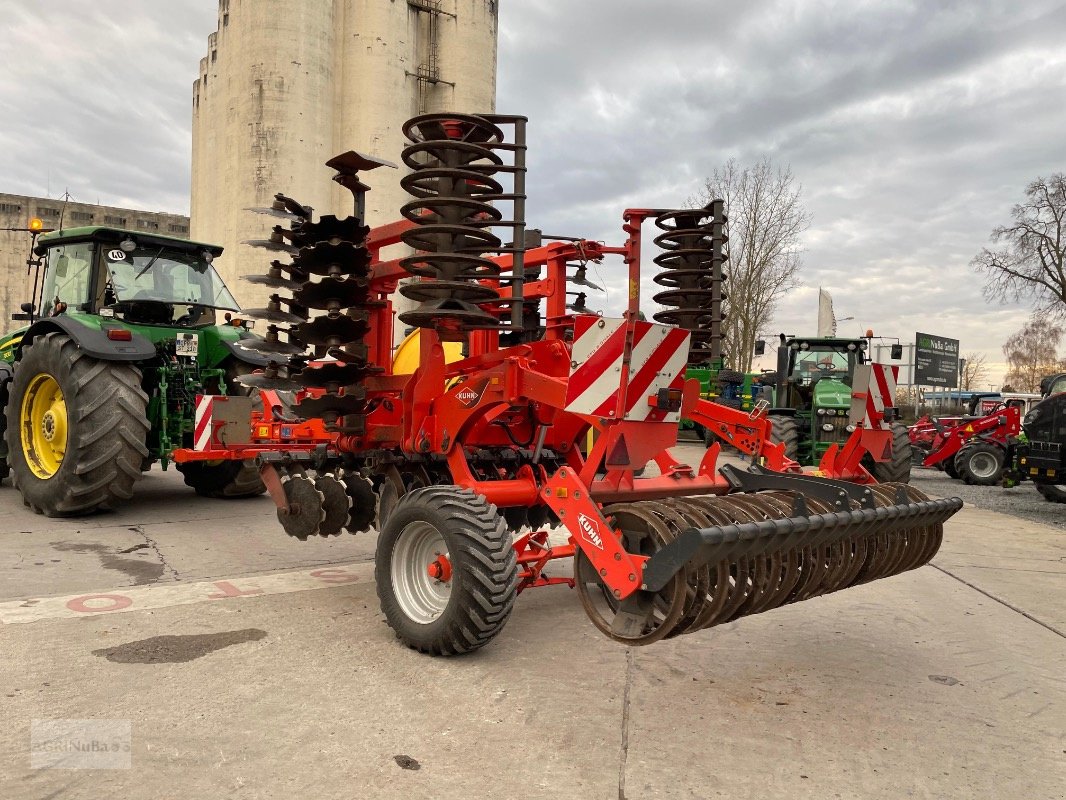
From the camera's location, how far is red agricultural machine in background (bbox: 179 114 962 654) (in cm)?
346

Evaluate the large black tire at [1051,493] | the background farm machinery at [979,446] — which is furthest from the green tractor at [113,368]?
the background farm machinery at [979,446]

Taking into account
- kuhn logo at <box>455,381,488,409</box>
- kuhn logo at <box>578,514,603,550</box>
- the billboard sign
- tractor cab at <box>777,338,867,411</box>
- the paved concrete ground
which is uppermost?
the billboard sign

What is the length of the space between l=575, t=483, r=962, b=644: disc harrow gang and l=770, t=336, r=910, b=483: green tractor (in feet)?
21.0

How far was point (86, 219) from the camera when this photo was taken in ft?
135

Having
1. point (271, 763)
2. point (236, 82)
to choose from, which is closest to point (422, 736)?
point (271, 763)

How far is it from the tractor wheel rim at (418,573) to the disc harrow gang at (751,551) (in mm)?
808

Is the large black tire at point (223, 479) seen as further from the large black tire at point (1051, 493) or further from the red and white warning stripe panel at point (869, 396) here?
the large black tire at point (1051, 493)

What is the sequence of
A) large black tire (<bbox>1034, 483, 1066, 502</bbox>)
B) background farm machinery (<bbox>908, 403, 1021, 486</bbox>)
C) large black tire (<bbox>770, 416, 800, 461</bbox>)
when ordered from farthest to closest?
background farm machinery (<bbox>908, 403, 1021, 486</bbox>) < large black tire (<bbox>770, 416, 800, 461</bbox>) < large black tire (<bbox>1034, 483, 1066, 502</bbox>)

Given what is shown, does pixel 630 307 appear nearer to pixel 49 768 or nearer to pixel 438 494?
pixel 438 494

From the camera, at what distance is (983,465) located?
1410cm

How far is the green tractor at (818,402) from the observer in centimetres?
1096

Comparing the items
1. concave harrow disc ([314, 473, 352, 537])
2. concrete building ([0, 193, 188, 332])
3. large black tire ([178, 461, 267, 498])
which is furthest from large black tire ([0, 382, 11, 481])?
concrete building ([0, 193, 188, 332])

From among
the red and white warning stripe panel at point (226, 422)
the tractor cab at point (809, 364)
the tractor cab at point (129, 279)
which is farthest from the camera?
the tractor cab at point (809, 364)

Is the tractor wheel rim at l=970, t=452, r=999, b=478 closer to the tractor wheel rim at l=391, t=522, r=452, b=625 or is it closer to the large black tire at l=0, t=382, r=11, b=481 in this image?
the tractor wheel rim at l=391, t=522, r=452, b=625
